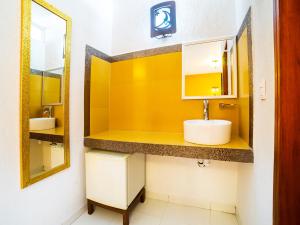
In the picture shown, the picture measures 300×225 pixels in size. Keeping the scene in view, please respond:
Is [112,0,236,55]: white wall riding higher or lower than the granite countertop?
higher

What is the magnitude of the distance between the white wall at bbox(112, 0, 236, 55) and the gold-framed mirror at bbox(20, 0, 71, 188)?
714mm

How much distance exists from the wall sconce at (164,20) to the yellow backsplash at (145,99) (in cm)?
24

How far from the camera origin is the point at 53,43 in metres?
1.21

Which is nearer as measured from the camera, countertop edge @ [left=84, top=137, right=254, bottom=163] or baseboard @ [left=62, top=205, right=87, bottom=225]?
countertop edge @ [left=84, top=137, right=254, bottom=163]

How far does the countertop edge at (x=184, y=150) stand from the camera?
1036 mm

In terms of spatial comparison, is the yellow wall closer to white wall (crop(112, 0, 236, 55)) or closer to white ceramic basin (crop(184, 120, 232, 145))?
white wall (crop(112, 0, 236, 55))

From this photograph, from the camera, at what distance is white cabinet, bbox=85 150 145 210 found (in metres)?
1.33

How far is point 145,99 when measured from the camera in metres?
1.75

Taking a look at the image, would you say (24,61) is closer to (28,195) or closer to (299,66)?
(28,195)

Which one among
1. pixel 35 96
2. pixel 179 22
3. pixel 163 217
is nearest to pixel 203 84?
pixel 179 22

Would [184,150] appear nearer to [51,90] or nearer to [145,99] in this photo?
[145,99]

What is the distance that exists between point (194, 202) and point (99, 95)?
4.99 ft

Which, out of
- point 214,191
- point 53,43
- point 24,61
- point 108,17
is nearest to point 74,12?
point 53,43

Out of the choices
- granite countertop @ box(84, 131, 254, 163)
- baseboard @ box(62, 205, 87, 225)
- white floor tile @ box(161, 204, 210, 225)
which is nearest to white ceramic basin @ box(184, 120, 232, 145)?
granite countertop @ box(84, 131, 254, 163)
